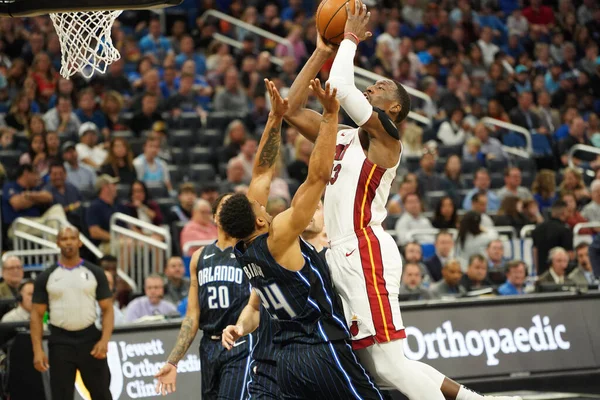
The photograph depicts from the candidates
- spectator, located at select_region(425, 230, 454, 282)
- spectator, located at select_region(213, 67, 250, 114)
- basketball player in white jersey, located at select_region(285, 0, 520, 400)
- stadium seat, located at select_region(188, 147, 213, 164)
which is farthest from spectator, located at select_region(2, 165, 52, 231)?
basketball player in white jersey, located at select_region(285, 0, 520, 400)

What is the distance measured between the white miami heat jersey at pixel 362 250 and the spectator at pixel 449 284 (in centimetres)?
510

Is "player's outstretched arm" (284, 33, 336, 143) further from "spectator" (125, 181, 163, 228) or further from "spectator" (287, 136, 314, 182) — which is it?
"spectator" (287, 136, 314, 182)

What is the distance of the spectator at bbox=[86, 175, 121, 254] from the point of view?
12.4 m

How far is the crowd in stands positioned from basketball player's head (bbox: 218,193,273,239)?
3067mm

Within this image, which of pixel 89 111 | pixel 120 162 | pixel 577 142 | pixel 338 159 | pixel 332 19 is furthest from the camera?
pixel 577 142

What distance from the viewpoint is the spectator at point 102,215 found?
12.4 metres

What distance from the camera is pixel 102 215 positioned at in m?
12.5

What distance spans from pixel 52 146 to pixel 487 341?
5.56 metres

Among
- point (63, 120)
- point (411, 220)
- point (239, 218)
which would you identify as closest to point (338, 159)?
point (239, 218)

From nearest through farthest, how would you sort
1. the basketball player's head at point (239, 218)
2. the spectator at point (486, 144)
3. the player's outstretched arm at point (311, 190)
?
the player's outstretched arm at point (311, 190) → the basketball player's head at point (239, 218) → the spectator at point (486, 144)

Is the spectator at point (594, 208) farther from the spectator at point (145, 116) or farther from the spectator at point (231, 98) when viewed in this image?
the spectator at point (145, 116)

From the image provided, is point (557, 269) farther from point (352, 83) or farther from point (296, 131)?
point (352, 83)

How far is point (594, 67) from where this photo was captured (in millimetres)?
20422

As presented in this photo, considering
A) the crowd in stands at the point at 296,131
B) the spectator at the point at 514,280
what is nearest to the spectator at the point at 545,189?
the crowd in stands at the point at 296,131
